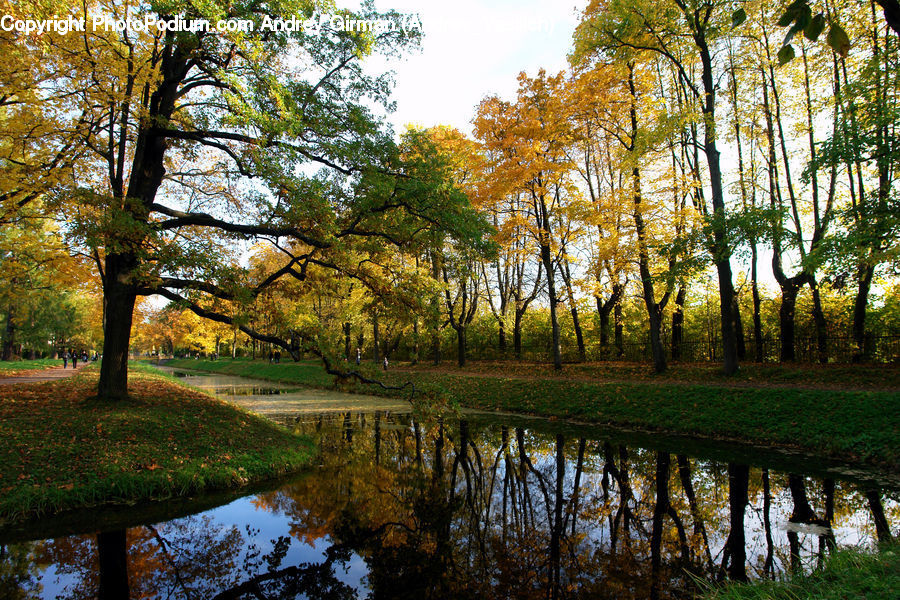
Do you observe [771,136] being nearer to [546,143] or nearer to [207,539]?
[546,143]

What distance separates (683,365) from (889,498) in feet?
39.9

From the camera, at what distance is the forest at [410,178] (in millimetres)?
8328

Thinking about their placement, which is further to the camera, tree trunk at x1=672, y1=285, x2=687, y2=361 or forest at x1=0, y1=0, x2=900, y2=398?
tree trunk at x1=672, y1=285, x2=687, y2=361

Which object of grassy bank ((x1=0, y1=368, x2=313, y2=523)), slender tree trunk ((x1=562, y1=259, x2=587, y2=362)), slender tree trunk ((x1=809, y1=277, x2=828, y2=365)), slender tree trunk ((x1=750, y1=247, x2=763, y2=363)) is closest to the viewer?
grassy bank ((x1=0, y1=368, x2=313, y2=523))

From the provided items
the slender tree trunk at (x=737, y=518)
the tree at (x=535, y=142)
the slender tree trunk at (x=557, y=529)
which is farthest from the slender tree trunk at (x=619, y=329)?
the slender tree trunk at (x=737, y=518)

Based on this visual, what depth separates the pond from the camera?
16.5 feet

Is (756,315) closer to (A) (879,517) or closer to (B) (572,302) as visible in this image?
(B) (572,302)

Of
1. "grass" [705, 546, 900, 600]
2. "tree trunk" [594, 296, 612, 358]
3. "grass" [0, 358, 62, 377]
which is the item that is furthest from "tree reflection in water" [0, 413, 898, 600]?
"grass" [0, 358, 62, 377]

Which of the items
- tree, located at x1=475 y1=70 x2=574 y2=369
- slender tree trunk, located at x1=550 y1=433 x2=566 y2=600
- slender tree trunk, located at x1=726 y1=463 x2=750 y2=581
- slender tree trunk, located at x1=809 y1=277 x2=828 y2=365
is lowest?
slender tree trunk, located at x1=550 y1=433 x2=566 y2=600

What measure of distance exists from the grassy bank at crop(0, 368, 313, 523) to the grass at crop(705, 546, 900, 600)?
819 cm

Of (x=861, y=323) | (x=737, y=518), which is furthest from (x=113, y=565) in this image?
(x=861, y=323)

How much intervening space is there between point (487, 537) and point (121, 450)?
6834mm

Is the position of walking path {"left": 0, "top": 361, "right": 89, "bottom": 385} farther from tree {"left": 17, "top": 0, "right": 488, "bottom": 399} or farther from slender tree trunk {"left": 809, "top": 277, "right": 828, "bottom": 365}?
slender tree trunk {"left": 809, "top": 277, "right": 828, "bottom": 365}

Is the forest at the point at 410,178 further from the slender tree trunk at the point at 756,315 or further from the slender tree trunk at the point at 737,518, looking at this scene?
the slender tree trunk at the point at 737,518
